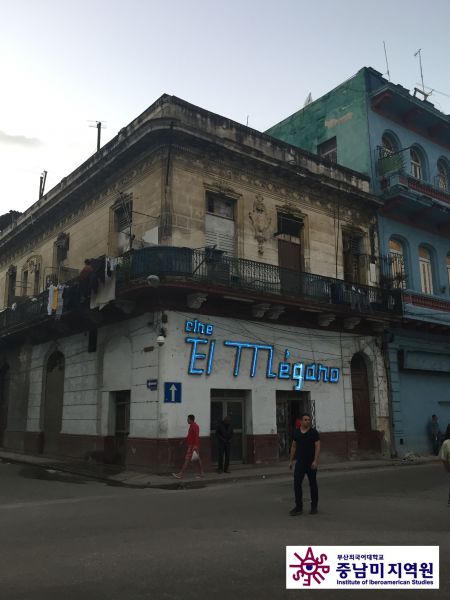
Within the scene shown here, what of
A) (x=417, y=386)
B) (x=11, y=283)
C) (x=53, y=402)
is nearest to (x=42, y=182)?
(x=11, y=283)

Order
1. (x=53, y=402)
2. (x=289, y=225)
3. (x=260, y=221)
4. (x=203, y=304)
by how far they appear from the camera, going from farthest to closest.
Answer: (x=53, y=402), (x=289, y=225), (x=260, y=221), (x=203, y=304)

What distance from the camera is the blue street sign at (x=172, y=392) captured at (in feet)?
47.7

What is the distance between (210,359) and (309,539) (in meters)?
9.19

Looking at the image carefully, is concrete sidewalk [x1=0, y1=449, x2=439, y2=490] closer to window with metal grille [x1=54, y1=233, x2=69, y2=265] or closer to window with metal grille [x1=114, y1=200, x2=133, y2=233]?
window with metal grille [x1=114, y1=200, x2=133, y2=233]

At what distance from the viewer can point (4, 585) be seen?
5.05 meters

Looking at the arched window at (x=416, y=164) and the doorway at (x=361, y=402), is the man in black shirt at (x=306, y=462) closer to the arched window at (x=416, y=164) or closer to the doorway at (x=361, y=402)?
the doorway at (x=361, y=402)

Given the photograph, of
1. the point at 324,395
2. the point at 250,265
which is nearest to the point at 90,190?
the point at 250,265

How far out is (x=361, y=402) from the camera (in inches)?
786

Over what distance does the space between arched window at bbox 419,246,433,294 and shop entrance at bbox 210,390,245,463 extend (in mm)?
11175

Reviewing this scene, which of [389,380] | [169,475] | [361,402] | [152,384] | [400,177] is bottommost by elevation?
[169,475]

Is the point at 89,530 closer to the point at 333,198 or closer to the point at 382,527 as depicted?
the point at 382,527

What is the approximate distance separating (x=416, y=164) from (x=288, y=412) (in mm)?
13756

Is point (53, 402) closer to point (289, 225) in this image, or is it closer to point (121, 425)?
point (121, 425)

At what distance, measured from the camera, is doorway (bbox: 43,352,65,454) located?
20.2m
